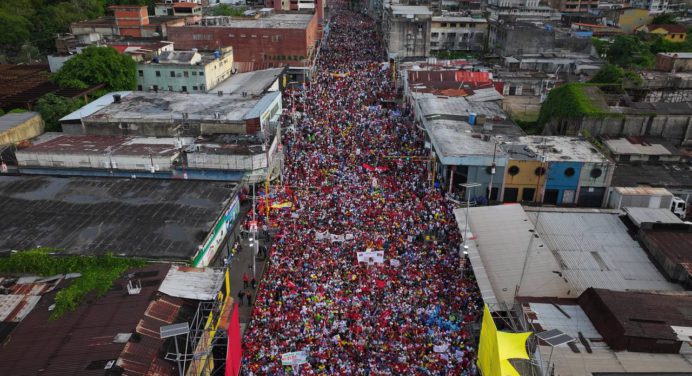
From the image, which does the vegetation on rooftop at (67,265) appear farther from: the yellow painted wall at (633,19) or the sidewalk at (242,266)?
the yellow painted wall at (633,19)

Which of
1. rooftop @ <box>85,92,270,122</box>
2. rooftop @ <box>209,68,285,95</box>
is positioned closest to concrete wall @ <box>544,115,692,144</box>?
rooftop @ <box>85,92,270,122</box>

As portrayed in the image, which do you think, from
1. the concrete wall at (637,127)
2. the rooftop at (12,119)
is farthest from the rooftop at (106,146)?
the concrete wall at (637,127)

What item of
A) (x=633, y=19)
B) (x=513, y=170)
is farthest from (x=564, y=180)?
(x=633, y=19)

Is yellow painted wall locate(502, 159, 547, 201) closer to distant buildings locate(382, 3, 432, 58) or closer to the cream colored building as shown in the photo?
distant buildings locate(382, 3, 432, 58)

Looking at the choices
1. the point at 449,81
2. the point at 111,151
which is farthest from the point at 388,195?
the point at 449,81

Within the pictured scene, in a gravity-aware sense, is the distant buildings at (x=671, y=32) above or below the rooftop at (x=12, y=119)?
above
